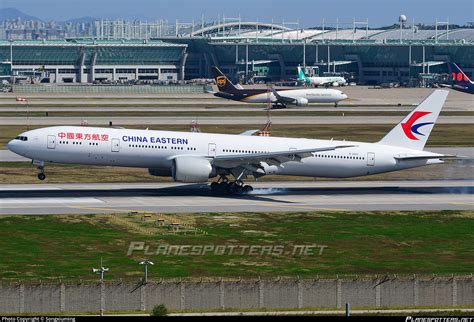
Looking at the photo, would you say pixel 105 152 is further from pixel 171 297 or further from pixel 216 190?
pixel 171 297

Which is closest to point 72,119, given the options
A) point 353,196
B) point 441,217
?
point 353,196

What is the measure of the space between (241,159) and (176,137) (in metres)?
5.21

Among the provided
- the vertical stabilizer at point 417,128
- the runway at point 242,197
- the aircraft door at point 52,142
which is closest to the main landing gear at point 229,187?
the runway at point 242,197

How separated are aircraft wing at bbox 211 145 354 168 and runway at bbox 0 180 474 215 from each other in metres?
2.51

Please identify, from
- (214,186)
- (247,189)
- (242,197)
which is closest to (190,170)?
(214,186)

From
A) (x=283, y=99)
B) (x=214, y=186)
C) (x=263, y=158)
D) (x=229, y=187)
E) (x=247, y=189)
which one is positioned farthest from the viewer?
(x=283, y=99)

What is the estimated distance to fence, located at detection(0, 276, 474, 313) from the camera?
4253 cm

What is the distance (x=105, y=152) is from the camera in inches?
2992

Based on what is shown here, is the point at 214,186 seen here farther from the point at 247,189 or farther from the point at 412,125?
the point at 412,125

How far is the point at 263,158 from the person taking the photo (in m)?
75.8

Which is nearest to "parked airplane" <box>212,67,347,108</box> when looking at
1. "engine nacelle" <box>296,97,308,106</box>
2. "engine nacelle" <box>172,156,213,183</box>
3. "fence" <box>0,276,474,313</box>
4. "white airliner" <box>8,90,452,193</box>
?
"engine nacelle" <box>296,97,308,106</box>

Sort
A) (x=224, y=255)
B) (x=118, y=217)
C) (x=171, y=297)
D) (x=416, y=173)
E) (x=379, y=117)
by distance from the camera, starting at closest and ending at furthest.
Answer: (x=171, y=297) < (x=224, y=255) < (x=118, y=217) < (x=416, y=173) < (x=379, y=117)

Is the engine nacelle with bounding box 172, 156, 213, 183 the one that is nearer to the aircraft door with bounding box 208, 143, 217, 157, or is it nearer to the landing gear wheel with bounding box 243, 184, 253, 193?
the aircraft door with bounding box 208, 143, 217, 157

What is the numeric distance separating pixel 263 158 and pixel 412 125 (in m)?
12.8
